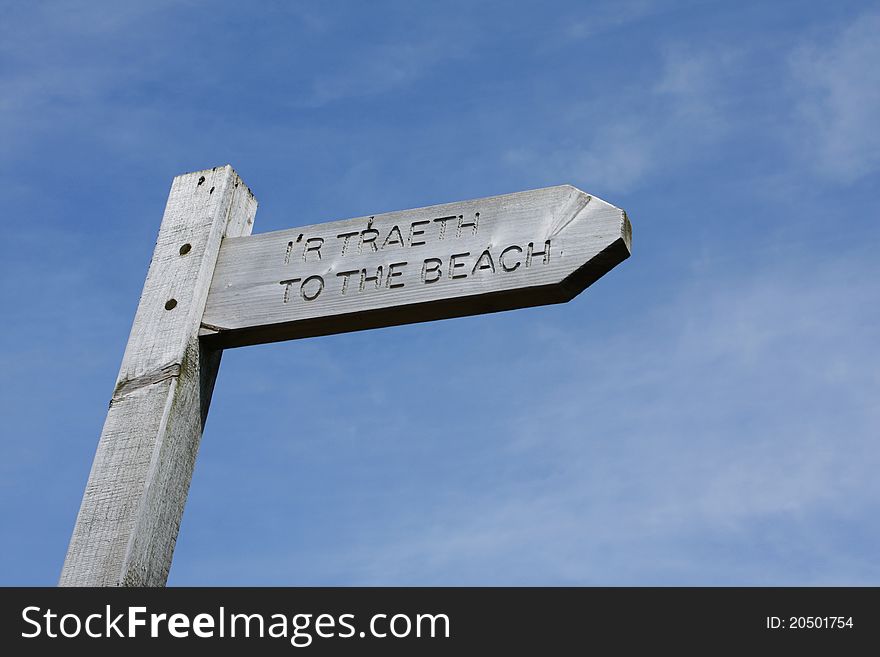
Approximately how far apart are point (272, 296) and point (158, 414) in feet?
1.25

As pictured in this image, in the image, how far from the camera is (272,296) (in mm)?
3031

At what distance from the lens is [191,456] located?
2998 mm

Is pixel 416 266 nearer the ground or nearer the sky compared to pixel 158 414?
nearer the sky

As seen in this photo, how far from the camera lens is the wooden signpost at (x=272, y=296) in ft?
9.20

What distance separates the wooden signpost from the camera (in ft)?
9.20

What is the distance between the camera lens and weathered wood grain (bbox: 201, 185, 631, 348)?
2.83 meters

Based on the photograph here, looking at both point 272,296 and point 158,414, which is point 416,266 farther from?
point 158,414

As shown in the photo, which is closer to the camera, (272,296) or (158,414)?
(158,414)

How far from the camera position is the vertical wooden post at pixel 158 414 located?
2.77 meters

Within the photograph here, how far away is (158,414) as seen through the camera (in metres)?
2.92

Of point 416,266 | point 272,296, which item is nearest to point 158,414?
point 272,296

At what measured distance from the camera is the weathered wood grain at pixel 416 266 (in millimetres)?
2830

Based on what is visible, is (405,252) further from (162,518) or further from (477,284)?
(162,518)

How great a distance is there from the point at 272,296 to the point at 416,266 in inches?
14.1
